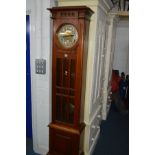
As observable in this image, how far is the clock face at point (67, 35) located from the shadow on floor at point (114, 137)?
1.70 meters

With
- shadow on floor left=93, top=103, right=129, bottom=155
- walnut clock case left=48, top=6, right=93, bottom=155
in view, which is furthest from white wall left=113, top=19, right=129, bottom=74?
walnut clock case left=48, top=6, right=93, bottom=155

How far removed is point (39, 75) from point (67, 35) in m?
0.68

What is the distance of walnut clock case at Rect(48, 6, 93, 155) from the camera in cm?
181

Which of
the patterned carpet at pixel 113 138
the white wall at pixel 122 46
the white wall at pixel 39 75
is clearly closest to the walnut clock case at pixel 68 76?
the white wall at pixel 39 75

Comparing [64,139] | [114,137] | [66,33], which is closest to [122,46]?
[114,137]

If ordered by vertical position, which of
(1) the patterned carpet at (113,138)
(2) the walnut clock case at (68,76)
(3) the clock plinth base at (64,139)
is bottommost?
(1) the patterned carpet at (113,138)

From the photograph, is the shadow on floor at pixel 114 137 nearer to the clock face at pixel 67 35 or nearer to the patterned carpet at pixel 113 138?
the patterned carpet at pixel 113 138

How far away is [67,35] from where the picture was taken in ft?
6.09

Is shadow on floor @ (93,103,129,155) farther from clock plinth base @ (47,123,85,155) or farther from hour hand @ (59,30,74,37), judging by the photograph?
hour hand @ (59,30,74,37)

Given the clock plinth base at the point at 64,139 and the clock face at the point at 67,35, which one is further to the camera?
the clock plinth base at the point at 64,139

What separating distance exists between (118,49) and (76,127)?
3343 millimetres

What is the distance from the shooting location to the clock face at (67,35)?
6.05 feet
